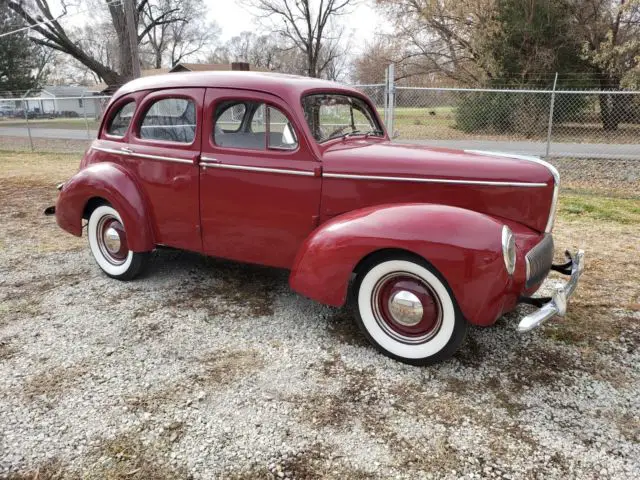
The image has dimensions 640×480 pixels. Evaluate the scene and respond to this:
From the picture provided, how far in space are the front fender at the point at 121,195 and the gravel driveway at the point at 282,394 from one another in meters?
0.48

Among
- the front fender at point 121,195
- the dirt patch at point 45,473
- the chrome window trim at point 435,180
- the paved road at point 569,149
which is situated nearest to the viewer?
the dirt patch at point 45,473

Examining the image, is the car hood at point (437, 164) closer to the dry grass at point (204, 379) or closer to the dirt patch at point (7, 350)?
the dry grass at point (204, 379)

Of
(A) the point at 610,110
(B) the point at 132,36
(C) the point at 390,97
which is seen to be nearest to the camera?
(C) the point at 390,97

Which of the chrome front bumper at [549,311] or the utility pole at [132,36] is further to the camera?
the utility pole at [132,36]

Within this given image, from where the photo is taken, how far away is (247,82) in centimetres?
354

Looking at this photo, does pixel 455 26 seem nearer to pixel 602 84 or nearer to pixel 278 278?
pixel 602 84

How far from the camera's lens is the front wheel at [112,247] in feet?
13.8

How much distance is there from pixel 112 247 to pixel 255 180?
1.69 metres

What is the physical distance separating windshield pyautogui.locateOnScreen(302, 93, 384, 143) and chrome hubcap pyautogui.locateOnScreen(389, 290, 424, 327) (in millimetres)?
1290

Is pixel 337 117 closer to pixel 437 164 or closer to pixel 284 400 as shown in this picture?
pixel 437 164

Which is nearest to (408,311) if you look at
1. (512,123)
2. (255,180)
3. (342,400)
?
(342,400)

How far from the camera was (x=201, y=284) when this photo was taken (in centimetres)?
423

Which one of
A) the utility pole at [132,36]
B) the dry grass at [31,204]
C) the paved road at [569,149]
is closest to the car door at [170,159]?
the dry grass at [31,204]

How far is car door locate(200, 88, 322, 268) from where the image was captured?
3.36 meters
